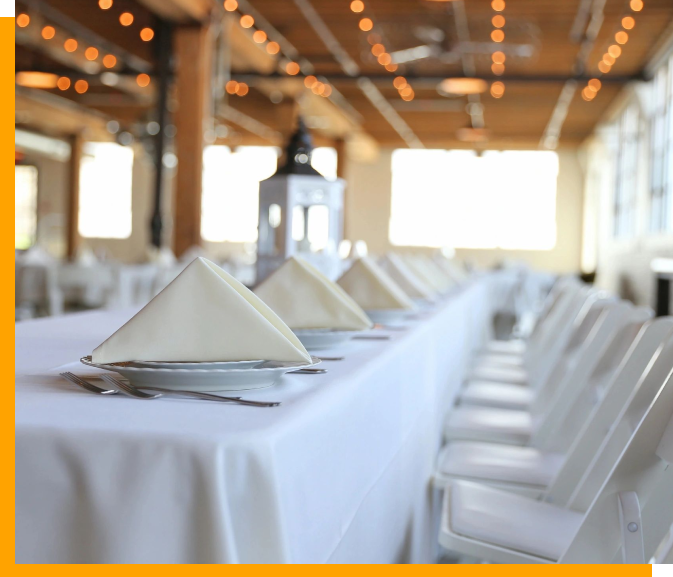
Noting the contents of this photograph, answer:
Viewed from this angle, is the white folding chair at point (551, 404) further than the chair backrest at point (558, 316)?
No

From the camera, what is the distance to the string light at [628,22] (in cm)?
897

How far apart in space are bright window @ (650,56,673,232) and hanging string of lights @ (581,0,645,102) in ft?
2.14

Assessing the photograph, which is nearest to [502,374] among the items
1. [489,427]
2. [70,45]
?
[489,427]

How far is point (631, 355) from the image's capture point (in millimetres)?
1784

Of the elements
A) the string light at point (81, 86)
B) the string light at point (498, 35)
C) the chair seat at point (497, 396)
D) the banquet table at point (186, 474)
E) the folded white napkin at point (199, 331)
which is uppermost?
the string light at point (81, 86)

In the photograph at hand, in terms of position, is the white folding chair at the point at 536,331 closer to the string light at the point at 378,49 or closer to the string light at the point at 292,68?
the string light at the point at 378,49

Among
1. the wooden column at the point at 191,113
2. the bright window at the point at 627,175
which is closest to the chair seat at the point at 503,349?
the wooden column at the point at 191,113

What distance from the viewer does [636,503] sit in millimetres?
1336

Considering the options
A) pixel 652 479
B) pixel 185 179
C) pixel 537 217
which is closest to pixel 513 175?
pixel 537 217

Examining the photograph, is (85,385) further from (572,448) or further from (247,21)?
(247,21)

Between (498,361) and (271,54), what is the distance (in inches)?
291

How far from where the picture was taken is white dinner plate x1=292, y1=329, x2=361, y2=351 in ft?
5.09

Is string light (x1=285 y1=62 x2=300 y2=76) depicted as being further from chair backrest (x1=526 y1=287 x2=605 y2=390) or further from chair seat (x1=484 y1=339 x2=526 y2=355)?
chair backrest (x1=526 y1=287 x2=605 y2=390)

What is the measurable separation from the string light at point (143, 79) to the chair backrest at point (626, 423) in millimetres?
10825
